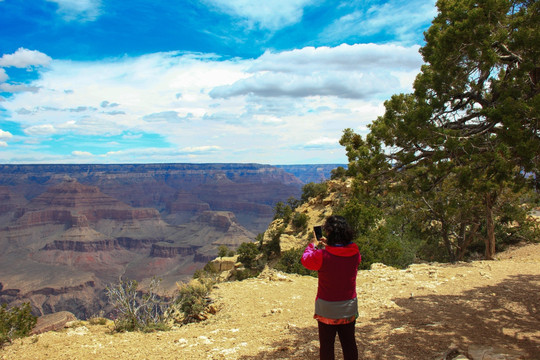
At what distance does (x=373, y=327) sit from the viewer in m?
6.96

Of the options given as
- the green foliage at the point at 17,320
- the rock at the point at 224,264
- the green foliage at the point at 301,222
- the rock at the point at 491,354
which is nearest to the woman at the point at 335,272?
the rock at the point at 491,354

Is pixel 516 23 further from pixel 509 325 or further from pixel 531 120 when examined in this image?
pixel 509 325

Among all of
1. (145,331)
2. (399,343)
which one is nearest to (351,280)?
(399,343)

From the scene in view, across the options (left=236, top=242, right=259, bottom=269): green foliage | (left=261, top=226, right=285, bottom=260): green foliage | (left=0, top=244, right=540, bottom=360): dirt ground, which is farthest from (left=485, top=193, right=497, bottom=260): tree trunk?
(left=236, top=242, right=259, bottom=269): green foliage

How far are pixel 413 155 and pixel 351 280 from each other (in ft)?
13.4

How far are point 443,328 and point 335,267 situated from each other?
13.4 feet

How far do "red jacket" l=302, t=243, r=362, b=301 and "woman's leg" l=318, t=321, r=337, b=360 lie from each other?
15.1 inches

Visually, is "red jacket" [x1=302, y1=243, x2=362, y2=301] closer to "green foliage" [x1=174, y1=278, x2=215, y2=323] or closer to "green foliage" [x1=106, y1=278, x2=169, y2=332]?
"green foliage" [x1=106, y1=278, x2=169, y2=332]

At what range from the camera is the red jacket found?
3884mm

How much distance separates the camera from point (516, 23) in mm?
5945

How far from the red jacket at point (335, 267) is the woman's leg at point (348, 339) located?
1.31 feet

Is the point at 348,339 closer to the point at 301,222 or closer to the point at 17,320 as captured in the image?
the point at 17,320

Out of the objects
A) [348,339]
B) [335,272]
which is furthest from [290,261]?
[335,272]

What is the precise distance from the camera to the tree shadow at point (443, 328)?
18.3ft
